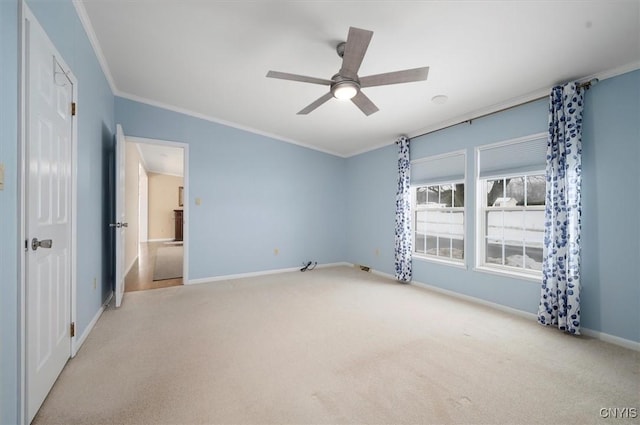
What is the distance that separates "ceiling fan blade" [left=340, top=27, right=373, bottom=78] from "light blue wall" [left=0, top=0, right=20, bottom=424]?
5.69 feet

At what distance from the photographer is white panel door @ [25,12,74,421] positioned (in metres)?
1.46

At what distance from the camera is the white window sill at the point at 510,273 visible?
3029 millimetres

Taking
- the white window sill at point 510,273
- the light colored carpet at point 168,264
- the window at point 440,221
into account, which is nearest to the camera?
the white window sill at point 510,273

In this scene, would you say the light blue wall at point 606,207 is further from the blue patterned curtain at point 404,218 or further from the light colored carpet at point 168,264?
the light colored carpet at point 168,264

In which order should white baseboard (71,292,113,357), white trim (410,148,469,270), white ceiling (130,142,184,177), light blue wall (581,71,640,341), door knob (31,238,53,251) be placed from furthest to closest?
white ceiling (130,142,184,177)
white trim (410,148,469,270)
light blue wall (581,71,640,341)
white baseboard (71,292,113,357)
door knob (31,238,53,251)

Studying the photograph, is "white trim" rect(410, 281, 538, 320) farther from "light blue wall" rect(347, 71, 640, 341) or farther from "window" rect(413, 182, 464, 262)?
"window" rect(413, 182, 464, 262)

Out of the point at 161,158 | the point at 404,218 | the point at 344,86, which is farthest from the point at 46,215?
the point at 161,158

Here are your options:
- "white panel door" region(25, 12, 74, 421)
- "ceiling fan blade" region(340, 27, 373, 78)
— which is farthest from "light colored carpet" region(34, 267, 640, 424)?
"ceiling fan blade" region(340, 27, 373, 78)

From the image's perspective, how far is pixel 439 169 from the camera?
4129 mm

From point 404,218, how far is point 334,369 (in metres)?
3.01

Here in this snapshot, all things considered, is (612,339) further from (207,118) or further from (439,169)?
(207,118)

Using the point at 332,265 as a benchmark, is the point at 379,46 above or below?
above

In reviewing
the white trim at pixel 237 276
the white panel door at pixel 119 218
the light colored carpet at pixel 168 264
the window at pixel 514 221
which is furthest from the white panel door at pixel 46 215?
the window at pixel 514 221

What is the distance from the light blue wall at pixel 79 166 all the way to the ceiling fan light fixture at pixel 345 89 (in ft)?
6.25
